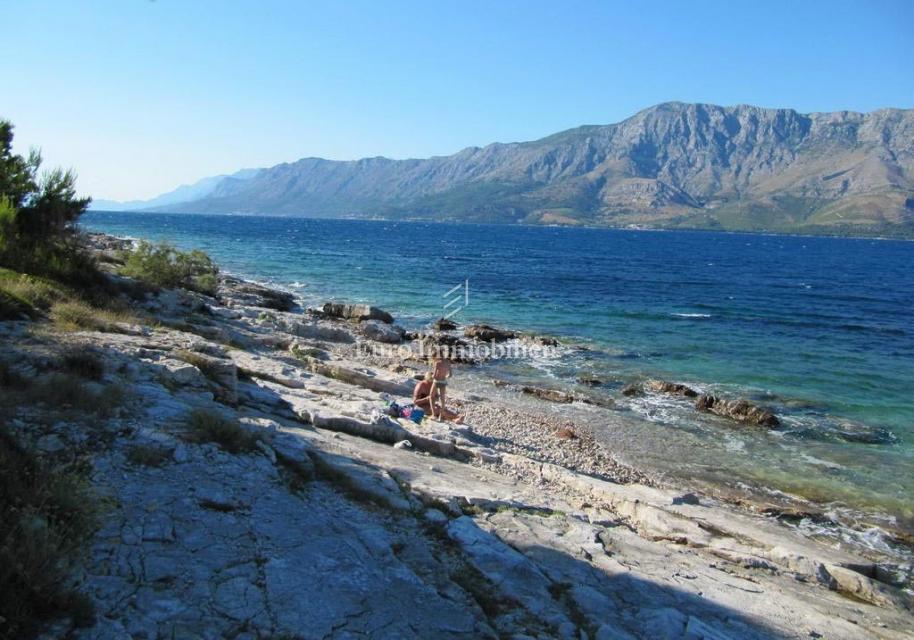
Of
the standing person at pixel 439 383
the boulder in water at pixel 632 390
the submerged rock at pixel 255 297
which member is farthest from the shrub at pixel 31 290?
the boulder in water at pixel 632 390

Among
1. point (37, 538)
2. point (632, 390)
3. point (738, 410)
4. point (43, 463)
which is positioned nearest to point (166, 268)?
point (632, 390)

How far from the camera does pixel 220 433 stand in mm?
8516

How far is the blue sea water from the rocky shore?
4.71m

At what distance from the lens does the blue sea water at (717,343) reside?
18844mm

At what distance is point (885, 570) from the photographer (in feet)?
40.0

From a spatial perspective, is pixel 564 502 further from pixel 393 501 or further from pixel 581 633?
pixel 581 633

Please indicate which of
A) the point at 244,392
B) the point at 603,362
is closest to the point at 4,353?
the point at 244,392

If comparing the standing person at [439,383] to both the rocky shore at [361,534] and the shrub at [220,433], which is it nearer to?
the rocky shore at [361,534]

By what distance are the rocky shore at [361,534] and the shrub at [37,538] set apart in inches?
7.5

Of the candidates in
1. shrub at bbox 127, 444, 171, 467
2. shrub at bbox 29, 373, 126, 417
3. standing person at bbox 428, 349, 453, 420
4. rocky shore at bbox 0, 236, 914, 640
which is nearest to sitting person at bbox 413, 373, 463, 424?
standing person at bbox 428, 349, 453, 420

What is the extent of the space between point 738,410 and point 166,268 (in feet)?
95.0

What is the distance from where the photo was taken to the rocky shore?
5648mm

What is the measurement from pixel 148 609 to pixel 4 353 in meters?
6.96

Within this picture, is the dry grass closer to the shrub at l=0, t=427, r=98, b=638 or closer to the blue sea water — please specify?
the shrub at l=0, t=427, r=98, b=638
